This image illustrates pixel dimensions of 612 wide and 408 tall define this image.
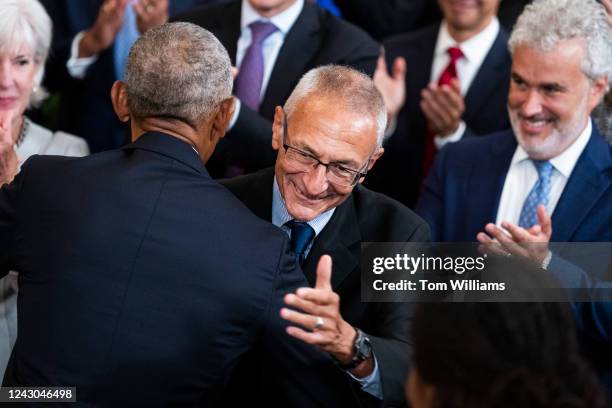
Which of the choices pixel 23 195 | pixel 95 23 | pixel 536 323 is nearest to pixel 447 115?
pixel 95 23

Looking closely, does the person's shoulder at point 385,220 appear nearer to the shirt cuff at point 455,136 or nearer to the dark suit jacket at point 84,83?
the shirt cuff at point 455,136

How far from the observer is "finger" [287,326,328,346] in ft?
6.89

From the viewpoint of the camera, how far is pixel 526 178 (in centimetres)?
339

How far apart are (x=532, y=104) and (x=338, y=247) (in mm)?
1075

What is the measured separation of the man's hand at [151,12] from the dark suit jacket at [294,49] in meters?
0.15

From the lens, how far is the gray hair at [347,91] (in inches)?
103

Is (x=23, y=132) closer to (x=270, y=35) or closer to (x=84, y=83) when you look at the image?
(x=84, y=83)

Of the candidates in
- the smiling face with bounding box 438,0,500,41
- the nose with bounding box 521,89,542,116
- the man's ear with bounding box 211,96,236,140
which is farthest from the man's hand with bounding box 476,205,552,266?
the smiling face with bounding box 438,0,500,41

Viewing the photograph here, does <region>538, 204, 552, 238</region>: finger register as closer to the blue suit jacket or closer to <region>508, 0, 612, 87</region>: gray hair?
the blue suit jacket

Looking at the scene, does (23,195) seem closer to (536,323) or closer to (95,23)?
(536,323)

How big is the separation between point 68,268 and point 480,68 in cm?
241

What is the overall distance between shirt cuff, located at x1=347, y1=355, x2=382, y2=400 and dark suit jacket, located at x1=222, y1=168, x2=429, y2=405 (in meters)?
0.14

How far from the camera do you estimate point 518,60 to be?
3.35 m

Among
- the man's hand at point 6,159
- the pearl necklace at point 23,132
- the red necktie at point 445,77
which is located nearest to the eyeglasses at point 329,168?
the man's hand at point 6,159
